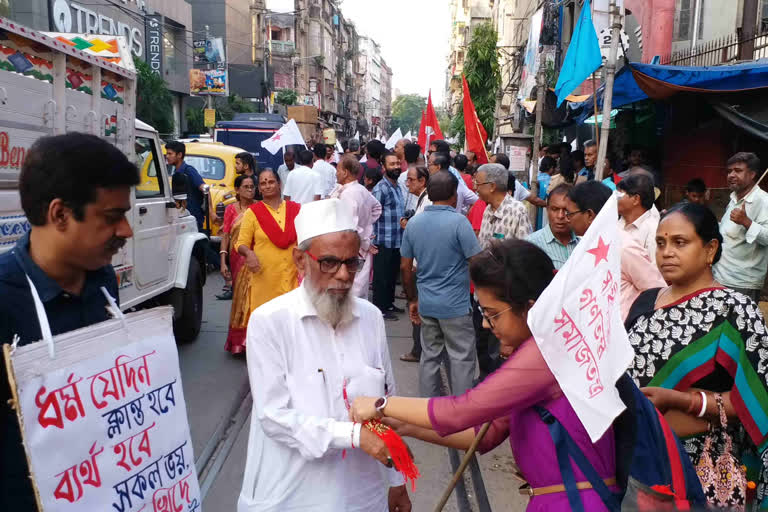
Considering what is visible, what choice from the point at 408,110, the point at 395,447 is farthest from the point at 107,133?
the point at 408,110

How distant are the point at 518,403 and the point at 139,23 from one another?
33.1 metres

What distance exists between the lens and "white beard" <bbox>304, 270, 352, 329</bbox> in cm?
226

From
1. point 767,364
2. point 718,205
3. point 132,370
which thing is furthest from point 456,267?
point 718,205

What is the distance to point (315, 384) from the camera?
2.20 m

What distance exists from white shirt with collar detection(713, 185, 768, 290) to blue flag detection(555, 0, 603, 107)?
98.9 inches

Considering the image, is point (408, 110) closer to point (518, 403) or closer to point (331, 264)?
point (331, 264)

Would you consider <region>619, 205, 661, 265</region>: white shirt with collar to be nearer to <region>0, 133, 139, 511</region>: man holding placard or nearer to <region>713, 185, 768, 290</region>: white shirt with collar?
<region>713, 185, 768, 290</region>: white shirt with collar

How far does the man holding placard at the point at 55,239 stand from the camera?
170 cm

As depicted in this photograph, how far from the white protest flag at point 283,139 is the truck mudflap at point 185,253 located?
14.4ft

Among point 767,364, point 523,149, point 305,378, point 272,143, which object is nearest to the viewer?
point 305,378

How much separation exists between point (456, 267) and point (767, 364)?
2.76m

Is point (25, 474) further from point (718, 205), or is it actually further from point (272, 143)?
point (272, 143)

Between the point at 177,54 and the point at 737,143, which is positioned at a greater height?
the point at 177,54

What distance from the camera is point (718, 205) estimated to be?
27.8 ft
